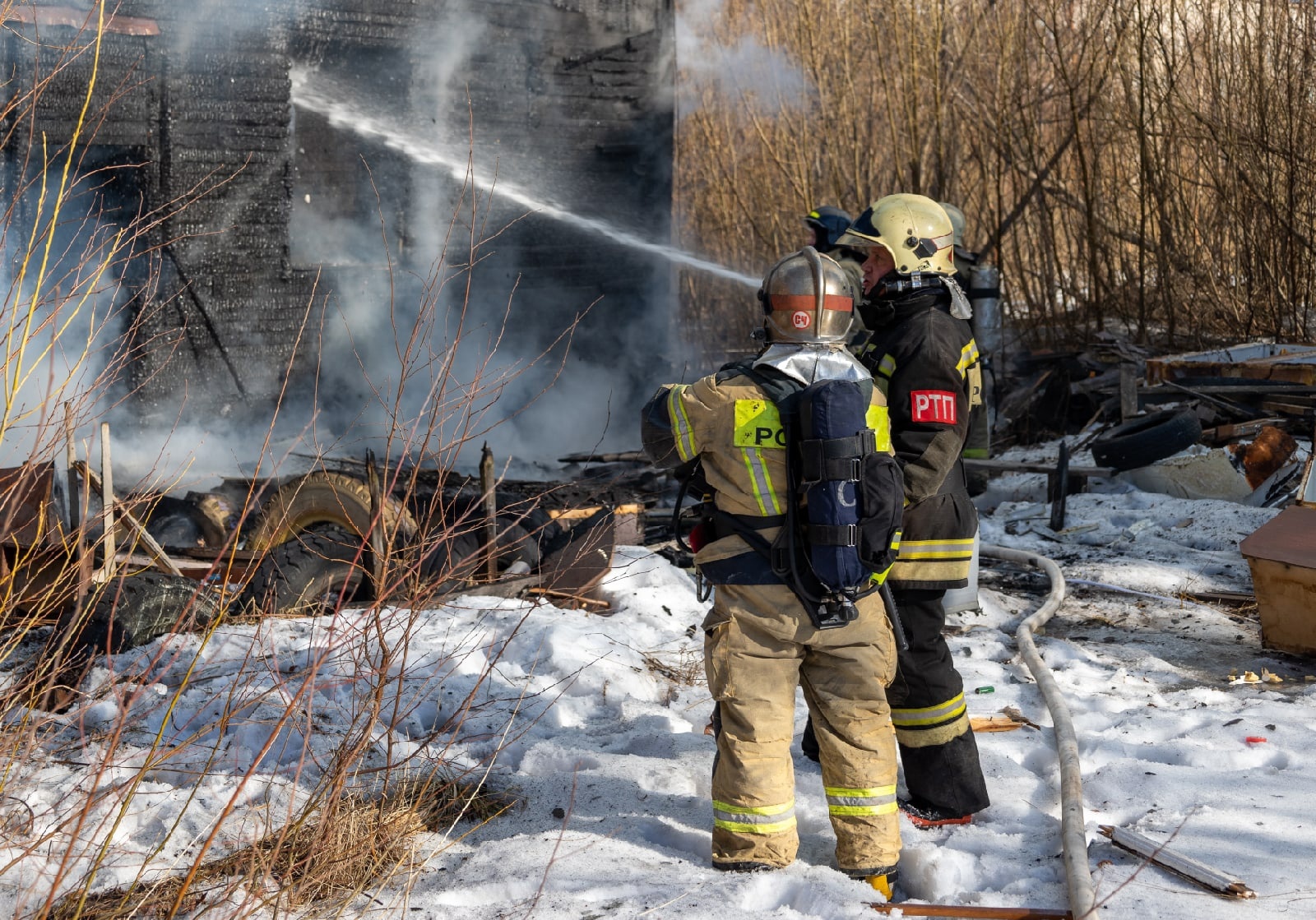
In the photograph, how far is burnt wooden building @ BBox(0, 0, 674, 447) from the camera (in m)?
9.95

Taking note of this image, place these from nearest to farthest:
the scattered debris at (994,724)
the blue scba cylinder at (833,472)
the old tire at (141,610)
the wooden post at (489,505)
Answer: the blue scba cylinder at (833,472) → the scattered debris at (994,724) → the old tire at (141,610) → the wooden post at (489,505)

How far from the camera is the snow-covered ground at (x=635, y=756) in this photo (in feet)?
9.97

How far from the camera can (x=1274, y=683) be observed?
16.2 ft

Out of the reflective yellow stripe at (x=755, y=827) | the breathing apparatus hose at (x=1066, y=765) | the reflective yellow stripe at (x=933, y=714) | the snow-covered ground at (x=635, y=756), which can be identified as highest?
the reflective yellow stripe at (x=933, y=714)

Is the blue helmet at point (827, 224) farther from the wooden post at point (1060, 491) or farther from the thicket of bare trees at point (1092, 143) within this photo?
the thicket of bare trees at point (1092, 143)

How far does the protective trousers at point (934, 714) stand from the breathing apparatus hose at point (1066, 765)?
0.30m

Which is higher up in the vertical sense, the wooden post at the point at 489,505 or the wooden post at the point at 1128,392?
the wooden post at the point at 1128,392

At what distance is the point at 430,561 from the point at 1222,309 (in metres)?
8.36

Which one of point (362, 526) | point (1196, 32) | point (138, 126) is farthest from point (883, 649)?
point (1196, 32)

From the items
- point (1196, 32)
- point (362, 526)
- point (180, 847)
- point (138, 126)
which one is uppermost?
point (1196, 32)

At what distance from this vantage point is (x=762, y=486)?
314 cm

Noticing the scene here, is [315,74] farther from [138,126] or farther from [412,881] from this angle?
[412,881]

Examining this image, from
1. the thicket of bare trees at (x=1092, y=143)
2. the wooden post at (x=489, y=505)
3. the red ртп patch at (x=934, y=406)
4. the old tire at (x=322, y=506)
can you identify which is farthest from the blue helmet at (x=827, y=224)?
the thicket of bare trees at (x=1092, y=143)

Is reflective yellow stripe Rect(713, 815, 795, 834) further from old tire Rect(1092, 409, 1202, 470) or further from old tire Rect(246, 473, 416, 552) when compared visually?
old tire Rect(1092, 409, 1202, 470)
